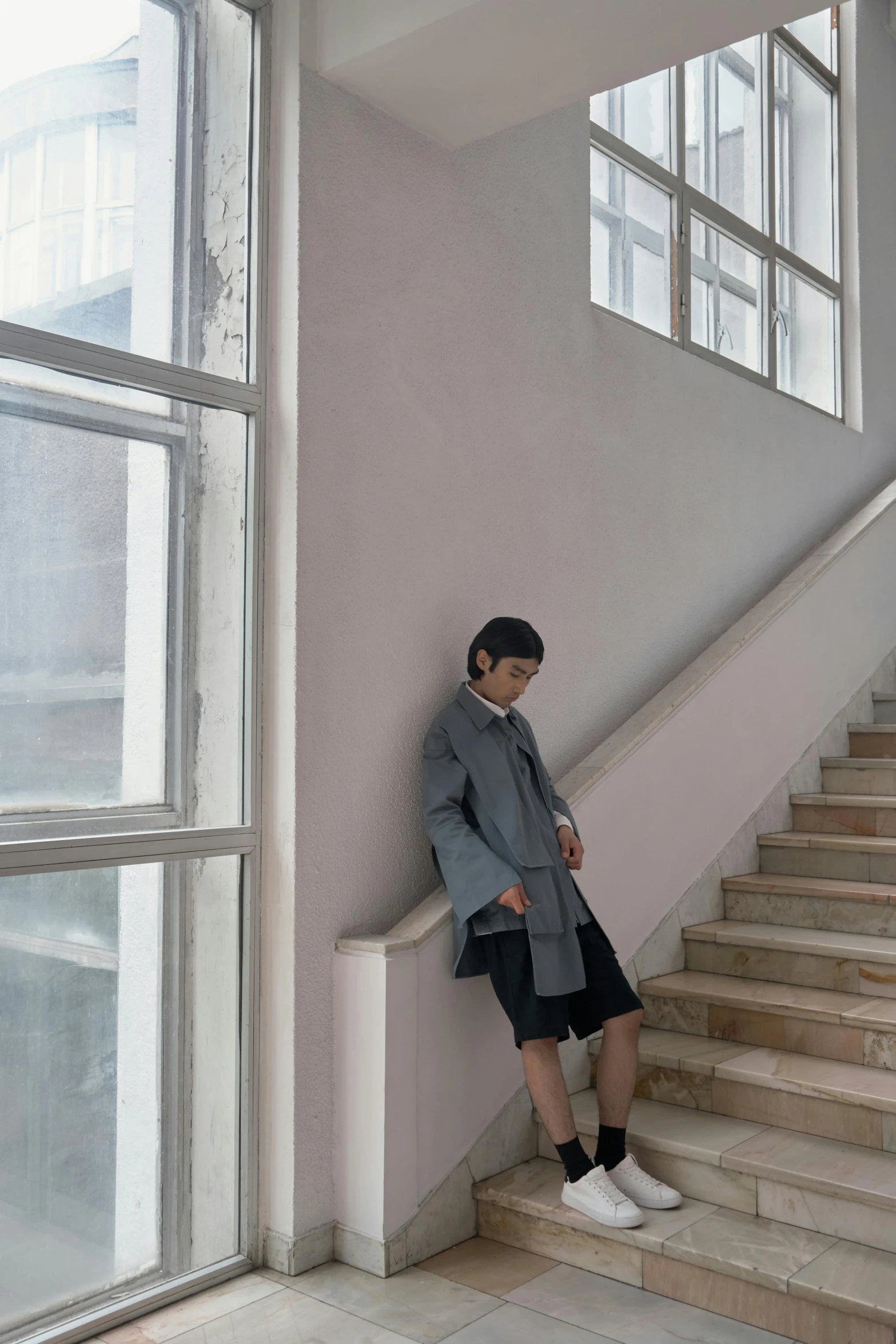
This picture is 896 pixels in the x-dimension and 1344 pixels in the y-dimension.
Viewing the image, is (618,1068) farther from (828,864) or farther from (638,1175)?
(828,864)

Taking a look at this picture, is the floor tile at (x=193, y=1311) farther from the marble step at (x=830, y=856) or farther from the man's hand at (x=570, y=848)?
the marble step at (x=830, y=856)

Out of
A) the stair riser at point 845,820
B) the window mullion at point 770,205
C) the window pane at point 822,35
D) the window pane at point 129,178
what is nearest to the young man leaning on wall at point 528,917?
the window pane at point 129,178

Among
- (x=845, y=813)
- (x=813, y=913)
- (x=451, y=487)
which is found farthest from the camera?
(x=845, y=813)

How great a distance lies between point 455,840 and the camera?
253cm

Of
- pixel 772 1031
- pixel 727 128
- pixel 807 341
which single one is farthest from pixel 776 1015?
pixel 727 128

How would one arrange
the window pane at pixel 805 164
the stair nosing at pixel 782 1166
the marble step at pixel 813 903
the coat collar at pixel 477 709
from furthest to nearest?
the window pane at pixel 805 164 < the marble step at pixel 813 903 < the coat collar at pixel 477 709 < the stair nosing at pixel 782 1166

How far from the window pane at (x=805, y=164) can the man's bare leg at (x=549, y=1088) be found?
3.82 m

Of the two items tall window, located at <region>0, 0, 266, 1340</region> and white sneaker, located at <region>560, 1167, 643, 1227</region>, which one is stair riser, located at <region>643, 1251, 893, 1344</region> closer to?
white sneaker, located at <region>560, 1167, 643, 1227</region>

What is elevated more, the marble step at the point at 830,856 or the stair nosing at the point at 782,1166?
the marble step at the point at 830,856

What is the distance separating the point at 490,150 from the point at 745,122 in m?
2.17

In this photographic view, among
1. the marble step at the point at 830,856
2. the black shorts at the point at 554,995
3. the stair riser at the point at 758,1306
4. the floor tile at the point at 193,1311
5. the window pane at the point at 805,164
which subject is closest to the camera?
the stair riser at the point at 758,1306

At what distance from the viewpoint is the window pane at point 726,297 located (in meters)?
4.28

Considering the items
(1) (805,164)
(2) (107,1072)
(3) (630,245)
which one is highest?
(1) (805,164)

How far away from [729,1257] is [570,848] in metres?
0.92
